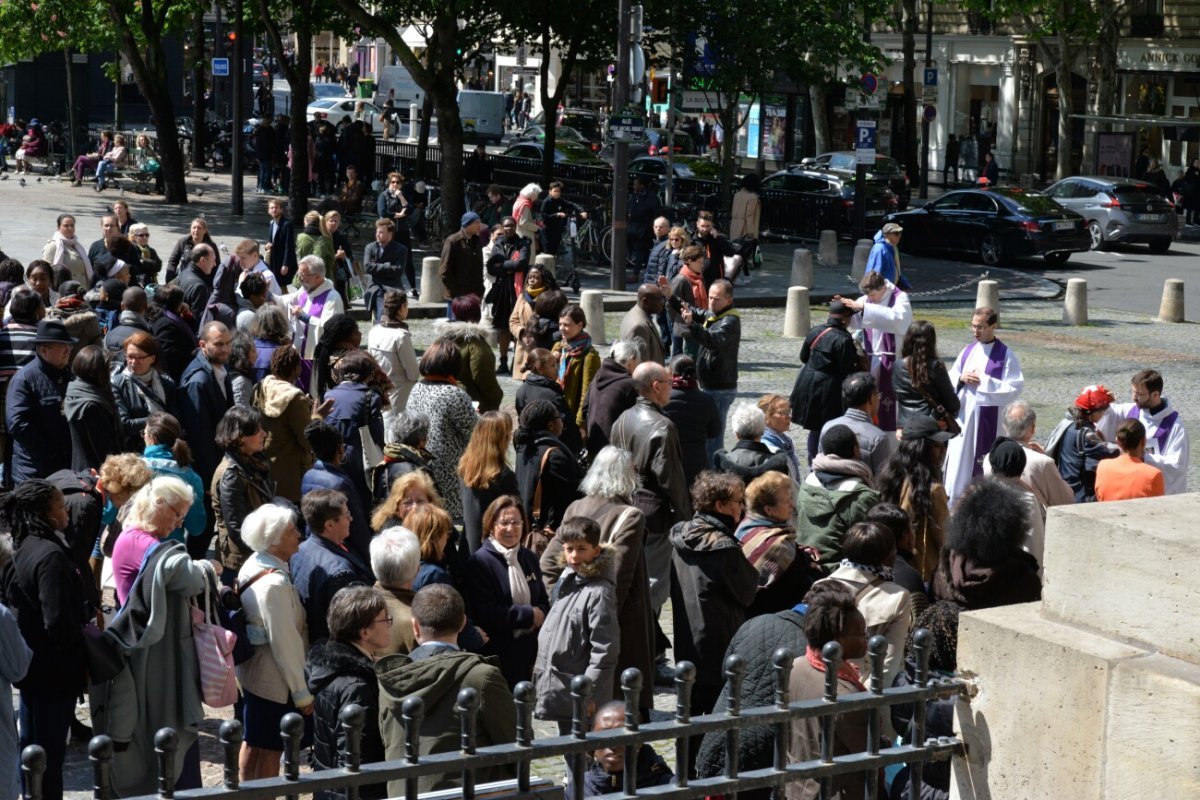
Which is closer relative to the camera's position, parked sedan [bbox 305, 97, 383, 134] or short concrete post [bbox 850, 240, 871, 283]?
short concrete post [bbox 850, 240, 871, 283]

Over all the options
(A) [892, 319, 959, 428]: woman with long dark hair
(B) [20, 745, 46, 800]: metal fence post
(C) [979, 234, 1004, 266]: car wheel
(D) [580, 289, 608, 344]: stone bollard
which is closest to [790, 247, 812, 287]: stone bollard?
(D) [580, 289, 608, 344]: stone bollard

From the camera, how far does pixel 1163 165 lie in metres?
46.1

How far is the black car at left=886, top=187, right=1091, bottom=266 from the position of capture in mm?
29203

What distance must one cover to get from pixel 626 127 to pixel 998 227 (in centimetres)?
1040

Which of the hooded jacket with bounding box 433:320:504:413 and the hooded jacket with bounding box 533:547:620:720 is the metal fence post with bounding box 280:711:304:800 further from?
the hooded jacket with bounding box 433:320:504:413

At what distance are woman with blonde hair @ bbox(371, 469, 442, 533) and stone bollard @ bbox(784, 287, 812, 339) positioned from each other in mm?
13428

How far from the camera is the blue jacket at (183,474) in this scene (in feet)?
26.4

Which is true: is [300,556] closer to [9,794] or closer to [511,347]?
[9,794]

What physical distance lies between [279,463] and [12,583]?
126 inches

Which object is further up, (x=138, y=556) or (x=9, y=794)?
(x=138, y=556)

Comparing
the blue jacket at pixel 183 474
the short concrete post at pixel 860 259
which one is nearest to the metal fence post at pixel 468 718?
the blue jacket at pixel 183 474

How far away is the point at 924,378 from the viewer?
1086 centimetres

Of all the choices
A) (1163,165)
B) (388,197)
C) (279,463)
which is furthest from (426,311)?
(1163,165)

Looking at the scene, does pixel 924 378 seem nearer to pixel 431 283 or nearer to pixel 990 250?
pixel 431 283
